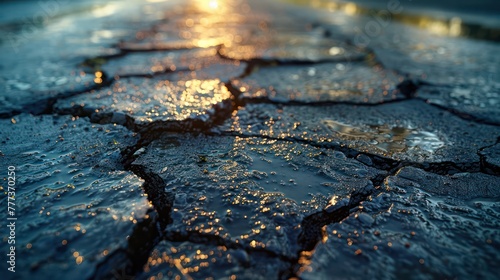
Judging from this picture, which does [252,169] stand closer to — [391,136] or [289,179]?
[289,179]

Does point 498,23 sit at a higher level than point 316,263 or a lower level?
higher

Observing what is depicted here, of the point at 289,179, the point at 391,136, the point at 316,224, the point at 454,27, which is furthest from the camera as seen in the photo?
the point at 454,27

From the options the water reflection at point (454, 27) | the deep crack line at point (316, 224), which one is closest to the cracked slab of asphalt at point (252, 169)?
the deep crack line at point (316, 224)

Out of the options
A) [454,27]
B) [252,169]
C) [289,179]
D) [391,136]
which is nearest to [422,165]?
[391,136]

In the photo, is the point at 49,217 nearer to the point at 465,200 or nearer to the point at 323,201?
the point at 323,201

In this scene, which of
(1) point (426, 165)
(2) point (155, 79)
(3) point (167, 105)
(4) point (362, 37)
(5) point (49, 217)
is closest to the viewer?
(5) point (49, 217)

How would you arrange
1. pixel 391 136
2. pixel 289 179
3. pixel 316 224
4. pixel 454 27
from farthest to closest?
pixel 454 27 → pixel 391 136 → pixel 289 179 → pixel 316 224

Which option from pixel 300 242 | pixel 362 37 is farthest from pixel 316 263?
pixel 362 37
